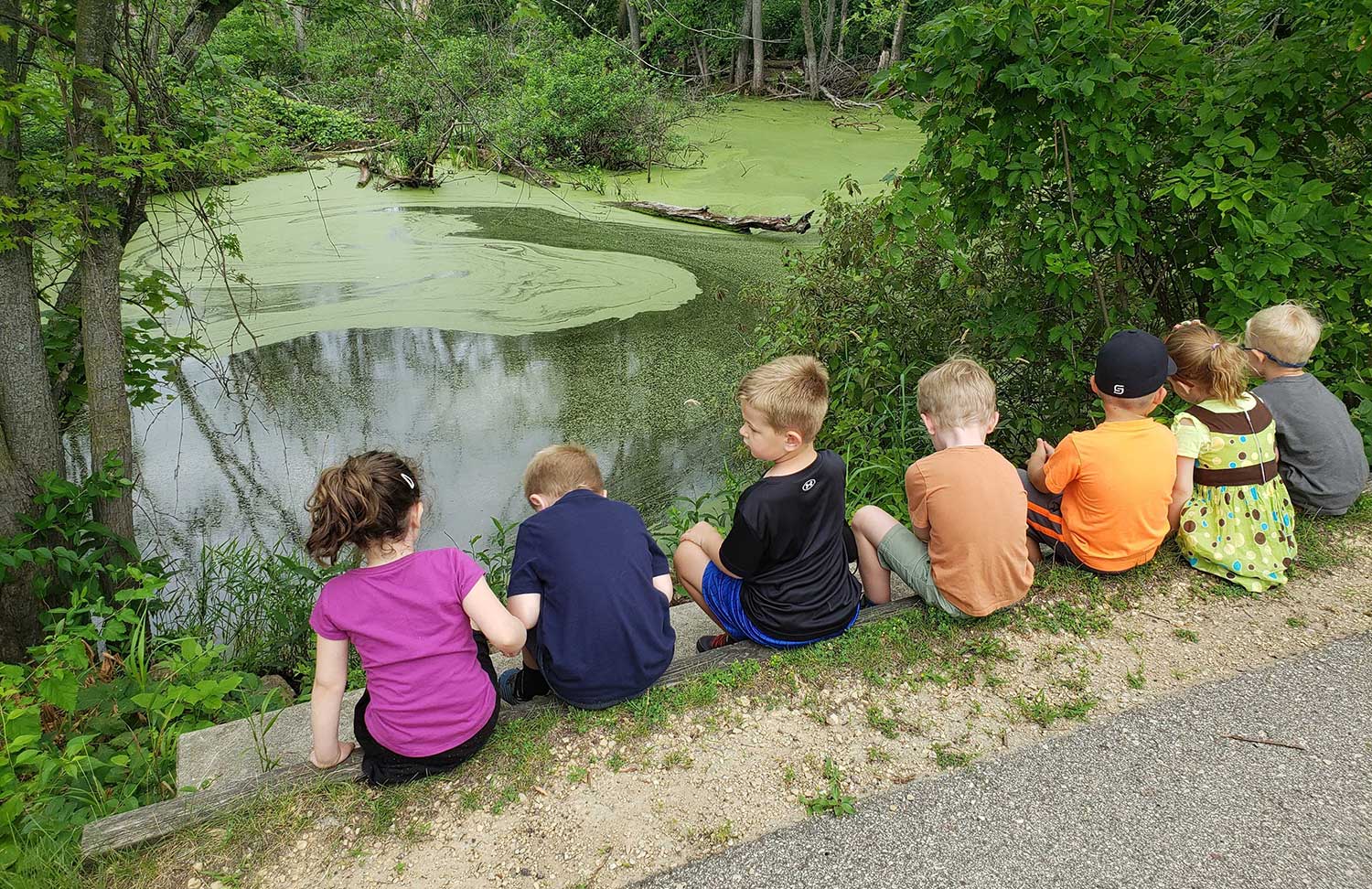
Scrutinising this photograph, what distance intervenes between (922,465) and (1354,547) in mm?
1673

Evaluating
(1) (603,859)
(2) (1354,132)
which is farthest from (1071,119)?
(1) (603,859)

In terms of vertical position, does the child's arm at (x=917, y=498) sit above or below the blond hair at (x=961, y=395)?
below

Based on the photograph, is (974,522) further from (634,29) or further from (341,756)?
(634,29)

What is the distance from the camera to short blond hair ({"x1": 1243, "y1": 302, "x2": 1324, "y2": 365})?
8.42 feet

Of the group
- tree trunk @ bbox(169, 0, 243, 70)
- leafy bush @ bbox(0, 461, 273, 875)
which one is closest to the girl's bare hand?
leafy bush @ bbox(0, 461, 273, 875)

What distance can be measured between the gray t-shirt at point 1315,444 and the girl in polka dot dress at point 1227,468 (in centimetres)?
23

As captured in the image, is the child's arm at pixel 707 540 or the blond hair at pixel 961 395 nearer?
the blond hair at pixel 961 395

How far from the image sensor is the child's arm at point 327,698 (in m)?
1.72

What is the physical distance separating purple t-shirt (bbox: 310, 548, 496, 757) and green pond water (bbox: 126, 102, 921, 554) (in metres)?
1.82

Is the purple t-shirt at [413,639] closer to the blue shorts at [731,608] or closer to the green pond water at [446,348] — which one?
the blue shorts at [731,608]

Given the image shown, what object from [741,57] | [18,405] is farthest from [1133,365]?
[741,57]

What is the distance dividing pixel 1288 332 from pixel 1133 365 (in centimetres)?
77

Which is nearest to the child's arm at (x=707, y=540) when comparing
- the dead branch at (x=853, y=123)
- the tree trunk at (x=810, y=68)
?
the dead branch at (x=853, y=123)

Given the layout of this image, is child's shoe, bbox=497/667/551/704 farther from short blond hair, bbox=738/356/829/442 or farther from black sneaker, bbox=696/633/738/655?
short blond hair, bbox=738/356/829/442
